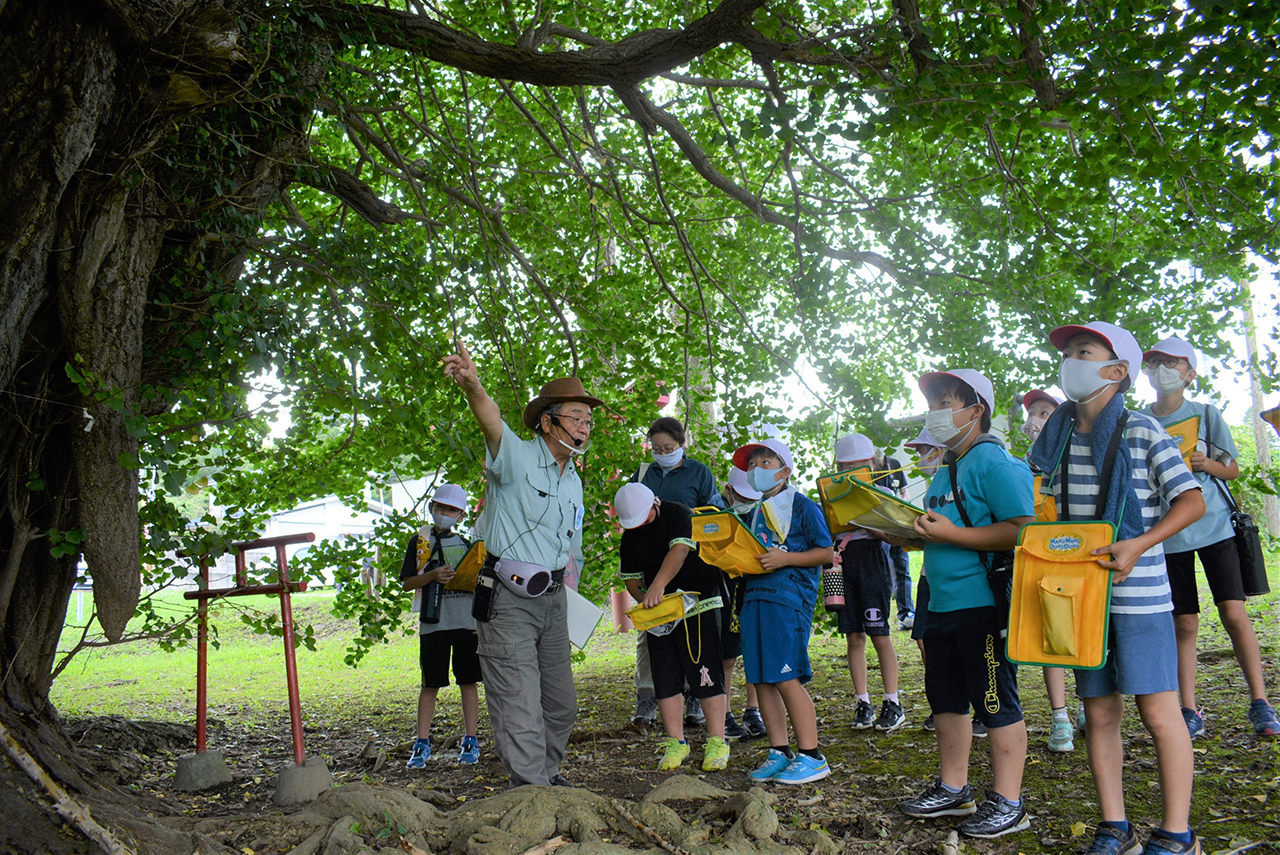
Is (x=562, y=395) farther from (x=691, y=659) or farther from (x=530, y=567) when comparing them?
(x=691, y=659)

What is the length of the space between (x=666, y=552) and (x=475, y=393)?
1.56 meters

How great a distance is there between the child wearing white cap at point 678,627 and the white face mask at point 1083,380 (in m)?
2.13

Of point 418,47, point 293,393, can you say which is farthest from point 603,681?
point 418,47

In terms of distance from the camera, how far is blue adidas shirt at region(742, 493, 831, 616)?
4207 millimetres

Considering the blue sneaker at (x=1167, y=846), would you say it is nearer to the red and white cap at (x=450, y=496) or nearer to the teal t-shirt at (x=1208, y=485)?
the teal t-shirt at (x=1208, y=485)

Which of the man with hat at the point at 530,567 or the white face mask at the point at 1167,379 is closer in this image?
the man with hat at the point at 530,567

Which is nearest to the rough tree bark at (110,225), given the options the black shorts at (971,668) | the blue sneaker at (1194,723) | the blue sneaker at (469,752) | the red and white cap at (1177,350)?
the blue sneaker at (469,752)

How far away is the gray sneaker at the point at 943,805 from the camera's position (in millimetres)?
3293

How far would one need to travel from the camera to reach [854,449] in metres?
5.49

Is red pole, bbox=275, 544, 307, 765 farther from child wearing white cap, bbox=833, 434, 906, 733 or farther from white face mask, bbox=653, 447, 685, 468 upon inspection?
child wearing white cap, bbox=833, 434, 906, 733

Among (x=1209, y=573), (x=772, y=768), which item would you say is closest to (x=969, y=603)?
(x=772, y=768)

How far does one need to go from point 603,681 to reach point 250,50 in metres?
6.59

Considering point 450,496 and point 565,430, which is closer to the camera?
point 565,430

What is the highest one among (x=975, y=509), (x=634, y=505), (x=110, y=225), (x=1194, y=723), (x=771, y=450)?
(x=110, y=225)
